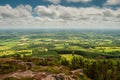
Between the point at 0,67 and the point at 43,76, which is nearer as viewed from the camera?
the point at 43,76

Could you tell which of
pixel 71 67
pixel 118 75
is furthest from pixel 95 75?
pixel 71 67

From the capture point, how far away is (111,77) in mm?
112375

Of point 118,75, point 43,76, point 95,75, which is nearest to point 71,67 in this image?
point 95,75

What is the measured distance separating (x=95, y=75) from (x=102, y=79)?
6728 mm

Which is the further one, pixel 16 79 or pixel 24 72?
pixel 24 72

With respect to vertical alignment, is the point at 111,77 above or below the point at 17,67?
below

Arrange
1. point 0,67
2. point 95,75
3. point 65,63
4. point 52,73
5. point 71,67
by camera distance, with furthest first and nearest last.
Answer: point 65,63
point 71,67
point 95,75
point 0,67
point 52,73

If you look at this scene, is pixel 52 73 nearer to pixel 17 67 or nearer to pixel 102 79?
pixel 17 67

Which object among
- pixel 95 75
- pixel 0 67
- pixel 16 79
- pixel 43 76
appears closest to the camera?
pixel 16 79

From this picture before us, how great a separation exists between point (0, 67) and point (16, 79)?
93.4 ft

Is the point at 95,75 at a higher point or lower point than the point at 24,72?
lower

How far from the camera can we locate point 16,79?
3226 inches

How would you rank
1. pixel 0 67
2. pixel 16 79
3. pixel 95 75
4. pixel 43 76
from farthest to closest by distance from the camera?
pixel 95 75, pixel 0 67, pixel 43 76, pixel 16 79

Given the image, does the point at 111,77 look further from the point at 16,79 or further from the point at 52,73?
the point at 16,79
